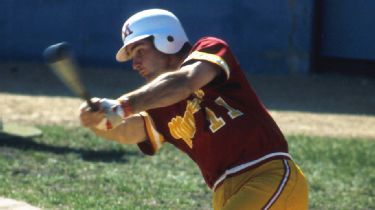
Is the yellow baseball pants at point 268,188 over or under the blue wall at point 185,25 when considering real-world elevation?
over

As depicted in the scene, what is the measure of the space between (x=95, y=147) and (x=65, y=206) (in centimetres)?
229

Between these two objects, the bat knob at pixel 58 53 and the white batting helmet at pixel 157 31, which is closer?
the bat knob at pixel 58 53

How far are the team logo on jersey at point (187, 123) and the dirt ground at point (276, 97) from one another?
5.70 metres

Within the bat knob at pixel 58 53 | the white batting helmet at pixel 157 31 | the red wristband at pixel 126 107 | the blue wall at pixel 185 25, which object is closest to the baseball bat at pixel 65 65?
the bat knob at pixel 58 53

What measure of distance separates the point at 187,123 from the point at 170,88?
0.68 m

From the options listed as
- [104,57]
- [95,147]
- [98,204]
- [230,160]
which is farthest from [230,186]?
[104,57]

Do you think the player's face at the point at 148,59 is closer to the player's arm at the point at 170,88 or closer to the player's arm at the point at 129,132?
the player's arm at the point at 170,88

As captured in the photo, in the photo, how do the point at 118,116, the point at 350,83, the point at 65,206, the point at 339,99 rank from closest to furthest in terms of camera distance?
the point at 118,116
the point at 65,206
the point at 339,99
the point at 350,83

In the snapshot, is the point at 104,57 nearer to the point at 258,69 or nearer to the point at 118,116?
the point at 258,69

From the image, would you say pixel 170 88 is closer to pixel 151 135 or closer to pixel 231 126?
pixel 231 126

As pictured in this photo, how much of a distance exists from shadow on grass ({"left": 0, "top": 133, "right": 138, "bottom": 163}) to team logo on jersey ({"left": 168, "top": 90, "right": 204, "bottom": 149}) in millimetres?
4046

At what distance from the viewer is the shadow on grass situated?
9.09 meters

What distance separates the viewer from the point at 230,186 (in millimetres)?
4777

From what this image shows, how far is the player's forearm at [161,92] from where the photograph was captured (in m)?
4.11
